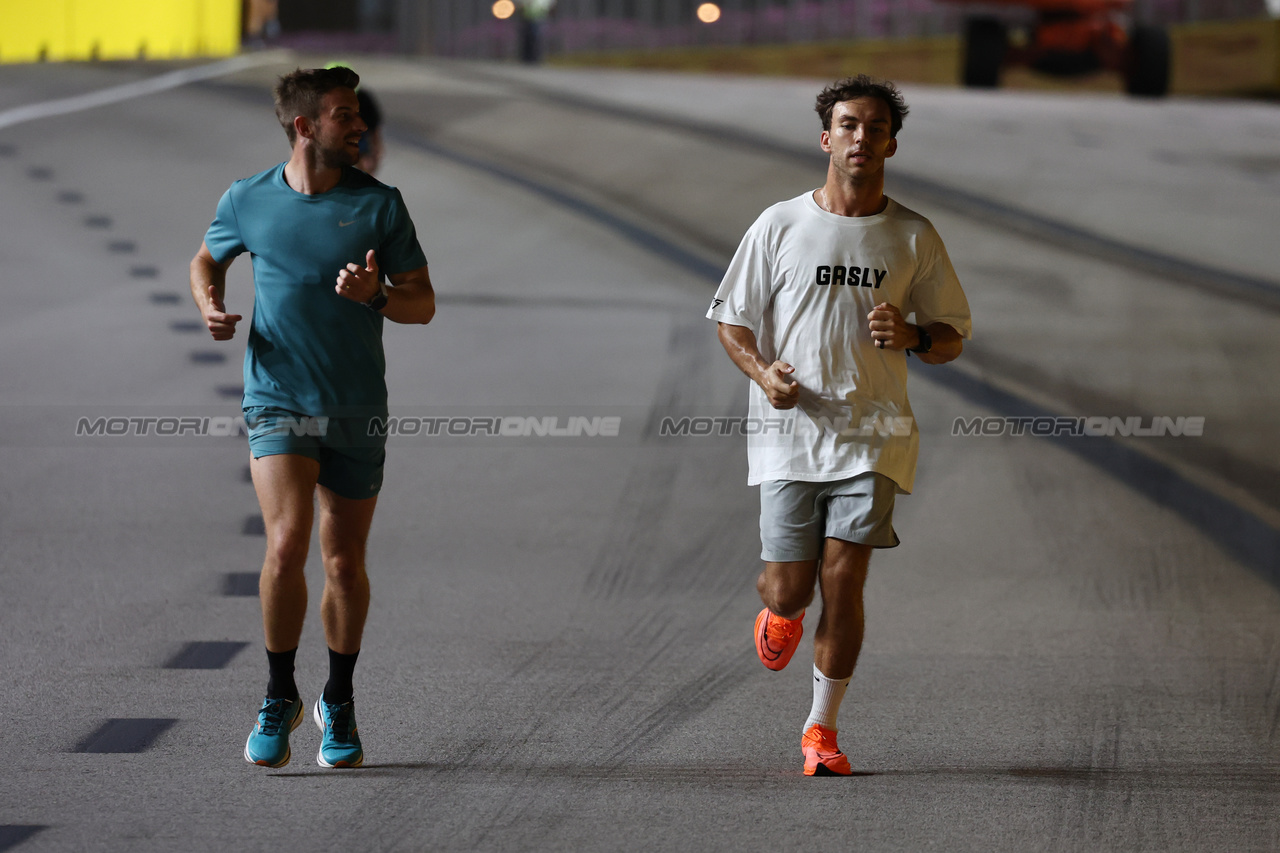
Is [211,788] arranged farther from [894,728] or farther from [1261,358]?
[1261,358]

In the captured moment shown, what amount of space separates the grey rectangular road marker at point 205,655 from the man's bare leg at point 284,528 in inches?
42.7

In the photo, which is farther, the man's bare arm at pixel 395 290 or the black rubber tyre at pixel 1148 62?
the black rubber tyre at pixel 1148 62

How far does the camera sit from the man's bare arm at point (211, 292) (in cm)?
355

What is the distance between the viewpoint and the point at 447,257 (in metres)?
10.4

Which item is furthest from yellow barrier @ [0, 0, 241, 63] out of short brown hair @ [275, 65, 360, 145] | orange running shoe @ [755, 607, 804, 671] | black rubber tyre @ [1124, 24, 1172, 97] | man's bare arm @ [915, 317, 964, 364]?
man's bare arm @ [915, 317, 964, 364]

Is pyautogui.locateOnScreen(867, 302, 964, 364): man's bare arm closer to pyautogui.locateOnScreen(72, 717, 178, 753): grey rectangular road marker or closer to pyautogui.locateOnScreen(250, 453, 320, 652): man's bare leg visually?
pyautogui.locateOnScreen(250, 453, 320, 652): man's bare leg

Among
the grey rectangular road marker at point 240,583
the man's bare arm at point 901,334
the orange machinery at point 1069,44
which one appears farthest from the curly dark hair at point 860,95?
the orange machinery at point 1069,44

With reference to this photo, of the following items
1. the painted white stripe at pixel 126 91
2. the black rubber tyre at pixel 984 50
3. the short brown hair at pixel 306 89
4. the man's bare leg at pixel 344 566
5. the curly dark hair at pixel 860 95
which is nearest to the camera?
the short brown hair at pixel 306 89

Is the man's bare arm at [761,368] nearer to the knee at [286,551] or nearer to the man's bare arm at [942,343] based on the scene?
the man's bare arm at [942,343]

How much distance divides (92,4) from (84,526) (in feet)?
53.2

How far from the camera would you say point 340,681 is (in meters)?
3.76

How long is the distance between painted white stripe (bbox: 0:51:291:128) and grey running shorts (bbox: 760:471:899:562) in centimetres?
1183

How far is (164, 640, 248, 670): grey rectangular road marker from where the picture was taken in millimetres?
4633

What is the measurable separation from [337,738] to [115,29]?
19.6 meters
